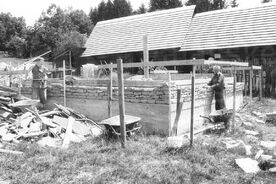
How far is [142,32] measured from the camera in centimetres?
2023

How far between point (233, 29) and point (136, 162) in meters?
13.6

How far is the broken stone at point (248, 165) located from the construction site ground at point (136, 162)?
60 millimetres

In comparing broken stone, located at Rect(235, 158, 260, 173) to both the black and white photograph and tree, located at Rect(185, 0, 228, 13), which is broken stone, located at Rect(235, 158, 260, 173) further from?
tree, located at Rect(185, 0, 228, 13)

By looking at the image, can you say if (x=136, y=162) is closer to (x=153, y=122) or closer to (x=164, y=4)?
(x=153, y=122)

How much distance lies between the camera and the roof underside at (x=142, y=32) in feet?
60.6

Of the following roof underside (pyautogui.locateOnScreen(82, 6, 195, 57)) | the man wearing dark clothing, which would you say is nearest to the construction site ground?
the man wearing dark clothing

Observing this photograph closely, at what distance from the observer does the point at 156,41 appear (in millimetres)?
18719

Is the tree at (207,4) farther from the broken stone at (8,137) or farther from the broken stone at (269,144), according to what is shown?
the broken stone at (8,137)

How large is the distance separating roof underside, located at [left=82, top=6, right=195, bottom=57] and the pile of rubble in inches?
435

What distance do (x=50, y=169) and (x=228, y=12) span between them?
53.7 ft

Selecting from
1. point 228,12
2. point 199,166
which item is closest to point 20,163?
point 199,166

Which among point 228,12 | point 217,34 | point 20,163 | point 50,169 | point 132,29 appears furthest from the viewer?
point 132,29

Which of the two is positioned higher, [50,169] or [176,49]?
[176,49]

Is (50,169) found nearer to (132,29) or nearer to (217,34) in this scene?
(217,34)
